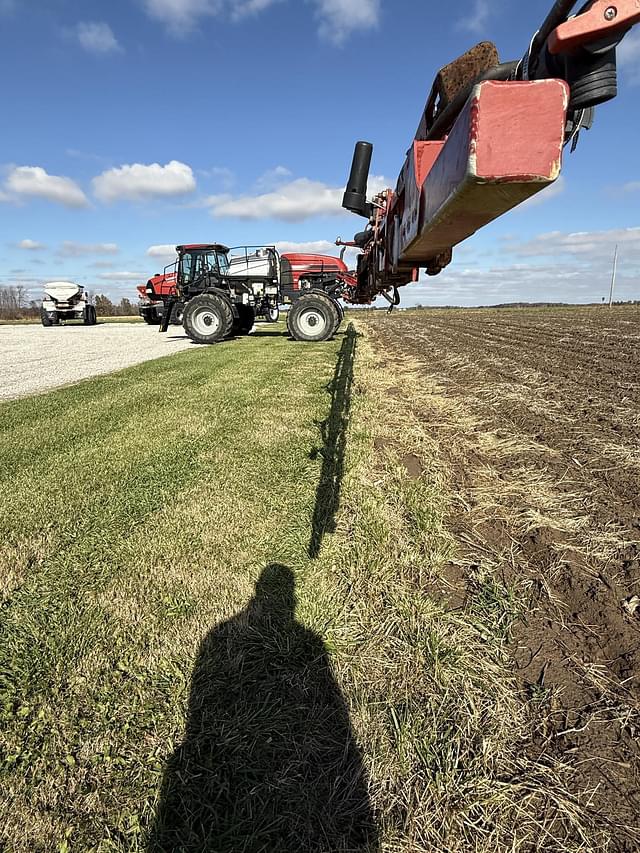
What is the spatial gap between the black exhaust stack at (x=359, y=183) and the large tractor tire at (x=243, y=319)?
1210 centimetres

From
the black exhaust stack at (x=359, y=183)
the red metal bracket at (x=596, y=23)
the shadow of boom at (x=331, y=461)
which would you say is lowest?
the shadow of boom at (x=331, y=461)

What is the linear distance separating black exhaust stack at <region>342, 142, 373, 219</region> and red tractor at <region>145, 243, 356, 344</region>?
8.66 meters

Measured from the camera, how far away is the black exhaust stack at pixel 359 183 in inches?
152

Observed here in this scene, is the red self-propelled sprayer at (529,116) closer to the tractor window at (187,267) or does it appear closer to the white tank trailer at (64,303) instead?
the tractor window at (187,267)

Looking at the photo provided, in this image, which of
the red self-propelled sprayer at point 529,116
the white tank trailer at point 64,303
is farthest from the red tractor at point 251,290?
the white tank trailer at point 64,303

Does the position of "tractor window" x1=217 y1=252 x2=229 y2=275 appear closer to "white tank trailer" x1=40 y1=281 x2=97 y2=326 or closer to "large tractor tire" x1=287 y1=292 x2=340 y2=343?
"large tractor tire" x1=287 y1=292 x2=340 y2=343

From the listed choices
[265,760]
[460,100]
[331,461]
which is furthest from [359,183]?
[265,760]

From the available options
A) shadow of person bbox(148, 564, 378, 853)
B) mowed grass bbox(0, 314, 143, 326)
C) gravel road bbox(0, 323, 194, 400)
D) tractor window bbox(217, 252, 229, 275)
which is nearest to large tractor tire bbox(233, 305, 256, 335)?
tractor window bbox(217, 252, 229, 275)

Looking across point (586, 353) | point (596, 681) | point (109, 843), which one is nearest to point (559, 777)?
point (596, 681)

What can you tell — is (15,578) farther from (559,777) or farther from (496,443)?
(496,443)

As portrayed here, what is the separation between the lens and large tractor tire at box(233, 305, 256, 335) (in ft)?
54.0

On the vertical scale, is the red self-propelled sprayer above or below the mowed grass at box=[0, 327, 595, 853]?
above

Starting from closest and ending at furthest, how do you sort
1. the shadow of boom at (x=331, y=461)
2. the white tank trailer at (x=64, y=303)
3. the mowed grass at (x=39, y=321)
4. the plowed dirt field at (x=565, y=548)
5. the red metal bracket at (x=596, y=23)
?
1. the red metal bracket at (x=596, y=23)
2. the plowed dirt field at (x=565, y=548)
3. the shadow of boom at (x=331, y=461)
4. the white tank trailer at (x=64, y=303)
5. the mowed grass at (x=39, y=321)

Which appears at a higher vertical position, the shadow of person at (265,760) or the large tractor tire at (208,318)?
the large tractor tire at (208,318)
